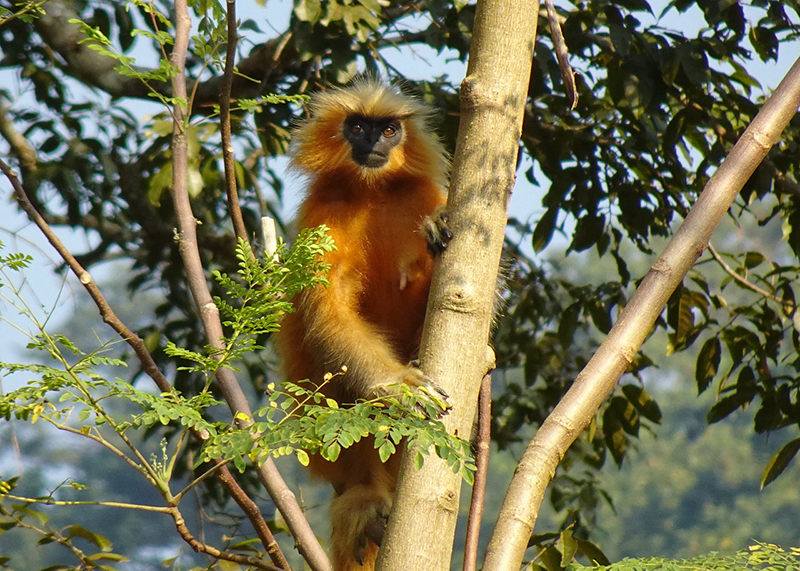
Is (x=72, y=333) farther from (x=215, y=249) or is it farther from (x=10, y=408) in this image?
(x=10, y=408)

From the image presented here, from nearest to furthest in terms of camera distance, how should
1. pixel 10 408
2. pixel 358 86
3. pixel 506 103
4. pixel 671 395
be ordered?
1. pixel 10 408
2. pixel 506 103
3. pixel 358 86
4. pixel 671 395

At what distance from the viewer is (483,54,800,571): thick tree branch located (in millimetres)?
1551

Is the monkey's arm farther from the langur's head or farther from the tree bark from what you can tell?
the tree bark

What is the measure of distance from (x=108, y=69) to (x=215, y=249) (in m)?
0.89

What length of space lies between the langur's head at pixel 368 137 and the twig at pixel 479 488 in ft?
4.68

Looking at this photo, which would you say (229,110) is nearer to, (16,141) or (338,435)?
(338,435)

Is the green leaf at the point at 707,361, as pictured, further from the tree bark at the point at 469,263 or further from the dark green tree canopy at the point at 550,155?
the tree bark at the point at 469,263

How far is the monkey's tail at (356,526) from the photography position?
2.62 metres

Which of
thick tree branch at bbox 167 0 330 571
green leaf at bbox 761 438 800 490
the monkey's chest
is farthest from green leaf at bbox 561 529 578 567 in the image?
green leaf at bbox 761 438 800 490

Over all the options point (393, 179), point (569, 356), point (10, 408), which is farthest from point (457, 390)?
point (569, 356)

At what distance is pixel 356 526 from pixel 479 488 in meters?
1.10

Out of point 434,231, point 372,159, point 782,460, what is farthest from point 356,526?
point 782,460

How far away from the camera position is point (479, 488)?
1.61 m

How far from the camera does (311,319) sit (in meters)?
2.69
